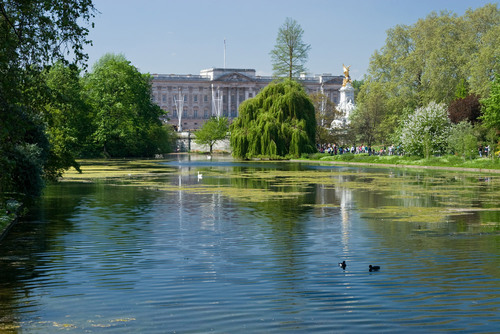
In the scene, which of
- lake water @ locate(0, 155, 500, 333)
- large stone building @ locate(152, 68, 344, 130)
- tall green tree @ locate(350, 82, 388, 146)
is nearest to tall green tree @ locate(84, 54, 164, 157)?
tall green tree @ locate(350, 82, 388, 146)

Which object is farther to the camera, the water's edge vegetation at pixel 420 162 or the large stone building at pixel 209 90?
the large stone building at pixel 209 90

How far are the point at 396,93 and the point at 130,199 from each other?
2515 inches

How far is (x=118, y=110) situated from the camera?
80188mm

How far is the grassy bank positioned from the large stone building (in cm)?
11486

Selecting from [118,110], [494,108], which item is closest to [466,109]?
[494,108]

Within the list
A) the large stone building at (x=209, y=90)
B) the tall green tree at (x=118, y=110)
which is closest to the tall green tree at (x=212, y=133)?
the tall green tree at (x=118, y=110)

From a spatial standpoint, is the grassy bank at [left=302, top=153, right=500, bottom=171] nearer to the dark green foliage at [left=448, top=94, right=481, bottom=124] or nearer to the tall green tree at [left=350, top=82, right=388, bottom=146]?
the dark green foliage at [left=448, top=94, right=481, bottom=124]

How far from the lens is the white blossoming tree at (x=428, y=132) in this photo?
200ft

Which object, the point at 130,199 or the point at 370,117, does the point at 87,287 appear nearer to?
the point at 130,199

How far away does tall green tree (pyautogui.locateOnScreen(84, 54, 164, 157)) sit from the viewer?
80250mm

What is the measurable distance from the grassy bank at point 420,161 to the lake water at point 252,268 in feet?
88.8

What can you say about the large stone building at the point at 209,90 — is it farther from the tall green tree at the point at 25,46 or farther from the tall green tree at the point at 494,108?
the tall green tree at the point at 25,46

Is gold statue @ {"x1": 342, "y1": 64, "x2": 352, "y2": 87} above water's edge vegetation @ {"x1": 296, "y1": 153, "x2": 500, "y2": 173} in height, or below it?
above

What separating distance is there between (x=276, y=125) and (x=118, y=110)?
63.2 ft
